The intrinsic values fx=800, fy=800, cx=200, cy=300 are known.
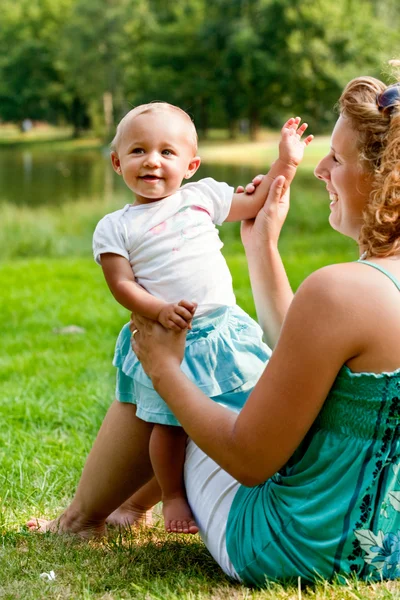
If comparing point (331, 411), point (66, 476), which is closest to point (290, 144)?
point (331, 411)

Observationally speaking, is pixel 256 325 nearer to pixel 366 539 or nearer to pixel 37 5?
pixel 366 539

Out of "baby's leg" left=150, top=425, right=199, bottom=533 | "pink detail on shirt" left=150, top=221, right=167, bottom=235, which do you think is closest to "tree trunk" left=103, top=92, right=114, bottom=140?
"pink detail on shirt" left=150, top=221, right=167, bottom=235

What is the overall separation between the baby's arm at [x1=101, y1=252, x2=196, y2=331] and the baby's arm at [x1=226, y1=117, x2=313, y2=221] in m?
0.44

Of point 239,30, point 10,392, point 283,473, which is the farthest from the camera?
point 239,30

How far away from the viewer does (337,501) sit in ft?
5.77

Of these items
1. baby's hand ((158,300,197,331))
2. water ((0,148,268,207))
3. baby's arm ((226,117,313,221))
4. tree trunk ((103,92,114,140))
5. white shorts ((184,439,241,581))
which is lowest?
water ((0,148,268,207))

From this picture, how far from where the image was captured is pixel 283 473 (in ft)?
6.16

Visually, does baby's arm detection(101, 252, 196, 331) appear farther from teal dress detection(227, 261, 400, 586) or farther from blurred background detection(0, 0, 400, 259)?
blurred background detection(0, 0, 400, 259)

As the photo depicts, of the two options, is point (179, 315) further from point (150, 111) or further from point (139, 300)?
point (150, 111)

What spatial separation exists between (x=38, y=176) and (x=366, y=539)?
91.5 ft

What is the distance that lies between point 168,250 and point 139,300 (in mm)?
187

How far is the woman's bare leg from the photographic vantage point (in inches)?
88.5

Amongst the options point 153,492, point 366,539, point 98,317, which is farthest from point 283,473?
point 98,317

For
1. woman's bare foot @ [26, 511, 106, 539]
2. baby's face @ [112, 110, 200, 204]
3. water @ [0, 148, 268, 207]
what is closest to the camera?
baby's face @ [112, 110, 200, 204]
